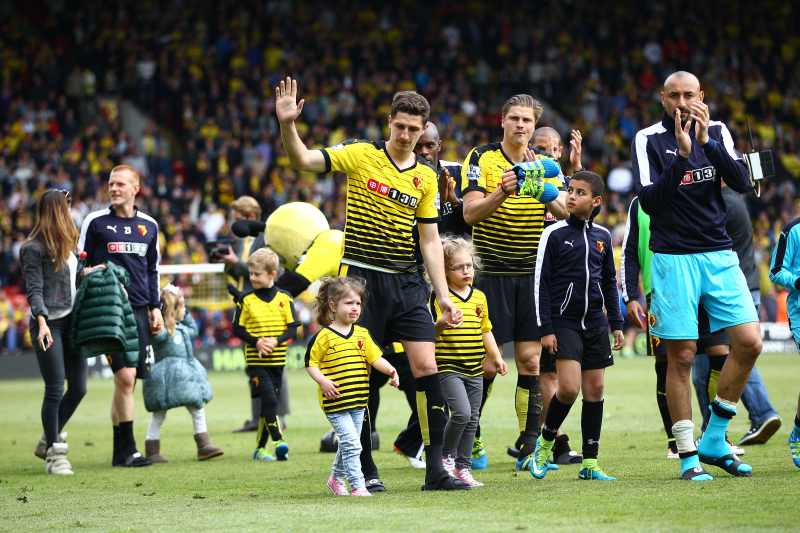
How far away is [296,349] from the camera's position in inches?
914

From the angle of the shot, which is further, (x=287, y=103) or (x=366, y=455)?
(x=366, y=455)

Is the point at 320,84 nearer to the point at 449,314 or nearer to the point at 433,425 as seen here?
the point at 449,314

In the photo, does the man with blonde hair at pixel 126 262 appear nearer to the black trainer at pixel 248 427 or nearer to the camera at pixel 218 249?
the camera at pixel 218 249

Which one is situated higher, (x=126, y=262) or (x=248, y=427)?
(x=126, y=262)

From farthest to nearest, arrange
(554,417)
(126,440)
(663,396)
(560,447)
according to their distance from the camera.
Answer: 1. (126,440)
2. (663,396)
3. (560,447)
4. (554,417)

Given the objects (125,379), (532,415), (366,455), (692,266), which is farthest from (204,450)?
(692,266)

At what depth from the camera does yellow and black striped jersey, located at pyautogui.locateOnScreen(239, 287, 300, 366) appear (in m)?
10.8

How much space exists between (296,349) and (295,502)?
630 inches

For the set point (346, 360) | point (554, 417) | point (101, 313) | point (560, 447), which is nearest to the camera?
point (346, 360)

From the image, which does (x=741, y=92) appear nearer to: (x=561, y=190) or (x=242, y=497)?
(x=561, y=190)

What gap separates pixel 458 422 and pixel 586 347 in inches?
38.6

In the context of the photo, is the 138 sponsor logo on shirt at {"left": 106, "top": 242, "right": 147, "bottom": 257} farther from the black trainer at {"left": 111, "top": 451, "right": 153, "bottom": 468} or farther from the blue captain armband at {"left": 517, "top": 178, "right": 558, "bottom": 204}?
the blue captain armband at {"left": 517, "top": 178, "right": 558, "bottom": 204}

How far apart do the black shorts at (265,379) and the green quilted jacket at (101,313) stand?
1.22 m

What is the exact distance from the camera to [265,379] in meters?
10.7
